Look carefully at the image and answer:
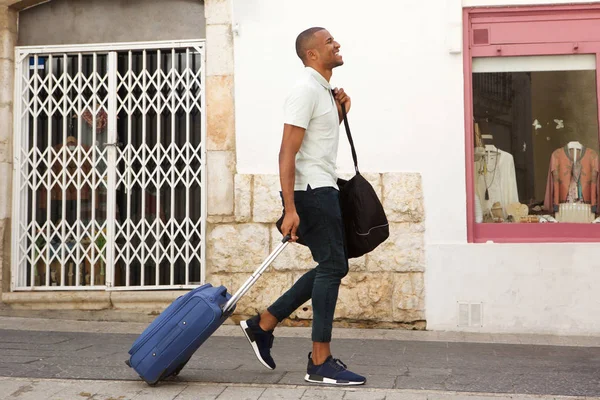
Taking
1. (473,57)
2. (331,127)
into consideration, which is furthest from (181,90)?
(331,127)

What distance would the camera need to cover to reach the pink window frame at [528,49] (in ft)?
23.4

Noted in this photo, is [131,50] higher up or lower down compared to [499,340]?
higher up

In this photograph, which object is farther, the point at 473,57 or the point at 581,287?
the point at 473,57

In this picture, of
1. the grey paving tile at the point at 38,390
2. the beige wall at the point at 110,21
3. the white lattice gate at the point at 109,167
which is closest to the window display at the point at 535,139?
the white lattice gate at the point at 109,167

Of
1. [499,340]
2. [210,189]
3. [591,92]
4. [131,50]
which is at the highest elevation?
[131,50]

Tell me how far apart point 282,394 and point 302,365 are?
3.08 ft

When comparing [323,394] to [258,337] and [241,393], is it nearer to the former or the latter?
[241,393]

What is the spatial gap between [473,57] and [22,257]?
4.48 metres

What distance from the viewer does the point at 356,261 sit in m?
7.07

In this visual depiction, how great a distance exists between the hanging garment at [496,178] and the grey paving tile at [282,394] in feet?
11.8

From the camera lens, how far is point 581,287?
6.80 meters

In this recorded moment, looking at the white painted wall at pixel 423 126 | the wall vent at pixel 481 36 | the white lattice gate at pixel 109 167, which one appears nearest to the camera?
the white painted wall at pixel 423 126

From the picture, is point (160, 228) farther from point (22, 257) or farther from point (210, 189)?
point (22, 257)

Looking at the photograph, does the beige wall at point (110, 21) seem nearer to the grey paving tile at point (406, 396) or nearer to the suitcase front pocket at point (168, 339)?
the suitcase front pocket at point (168, 339)
